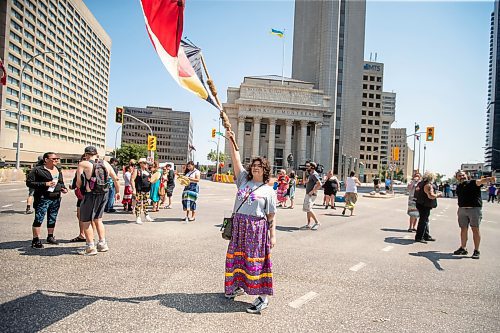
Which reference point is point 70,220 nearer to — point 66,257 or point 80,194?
point 80,194

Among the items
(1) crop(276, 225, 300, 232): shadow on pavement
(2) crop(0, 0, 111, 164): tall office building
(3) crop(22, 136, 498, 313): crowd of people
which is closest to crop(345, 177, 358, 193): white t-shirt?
(3) crop(22, 136, 498, 313): crowd of people

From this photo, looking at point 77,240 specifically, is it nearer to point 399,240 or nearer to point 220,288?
point 220,288

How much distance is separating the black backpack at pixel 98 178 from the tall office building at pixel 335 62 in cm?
8128

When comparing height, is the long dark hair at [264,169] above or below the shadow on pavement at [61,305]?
above

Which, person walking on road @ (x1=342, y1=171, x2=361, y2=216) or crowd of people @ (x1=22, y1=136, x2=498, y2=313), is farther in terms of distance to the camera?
person walking on road @ (x1=342, y1=171, x2=361, y2=216)

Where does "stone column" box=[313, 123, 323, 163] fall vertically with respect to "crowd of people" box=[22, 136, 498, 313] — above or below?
above

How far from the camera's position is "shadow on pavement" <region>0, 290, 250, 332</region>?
3525 millimetres

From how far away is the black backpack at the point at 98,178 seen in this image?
630 centimetres

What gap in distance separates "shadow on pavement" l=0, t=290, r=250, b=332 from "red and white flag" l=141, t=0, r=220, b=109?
2.69 meters

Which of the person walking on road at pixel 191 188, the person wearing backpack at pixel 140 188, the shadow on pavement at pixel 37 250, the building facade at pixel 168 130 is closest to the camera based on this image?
the shadow on pavement at pixel 37 250

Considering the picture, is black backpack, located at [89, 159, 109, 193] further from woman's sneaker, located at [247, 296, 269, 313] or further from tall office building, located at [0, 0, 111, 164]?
tall office building, located at [0, 0, 111, 164]

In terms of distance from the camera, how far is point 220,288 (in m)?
4.86

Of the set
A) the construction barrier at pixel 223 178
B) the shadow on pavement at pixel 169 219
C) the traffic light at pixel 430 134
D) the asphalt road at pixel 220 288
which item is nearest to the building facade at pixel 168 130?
the construction barrier at pixel 223 178

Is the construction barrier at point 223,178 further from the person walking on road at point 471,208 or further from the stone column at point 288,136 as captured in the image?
the person walking on road at point 471,208
